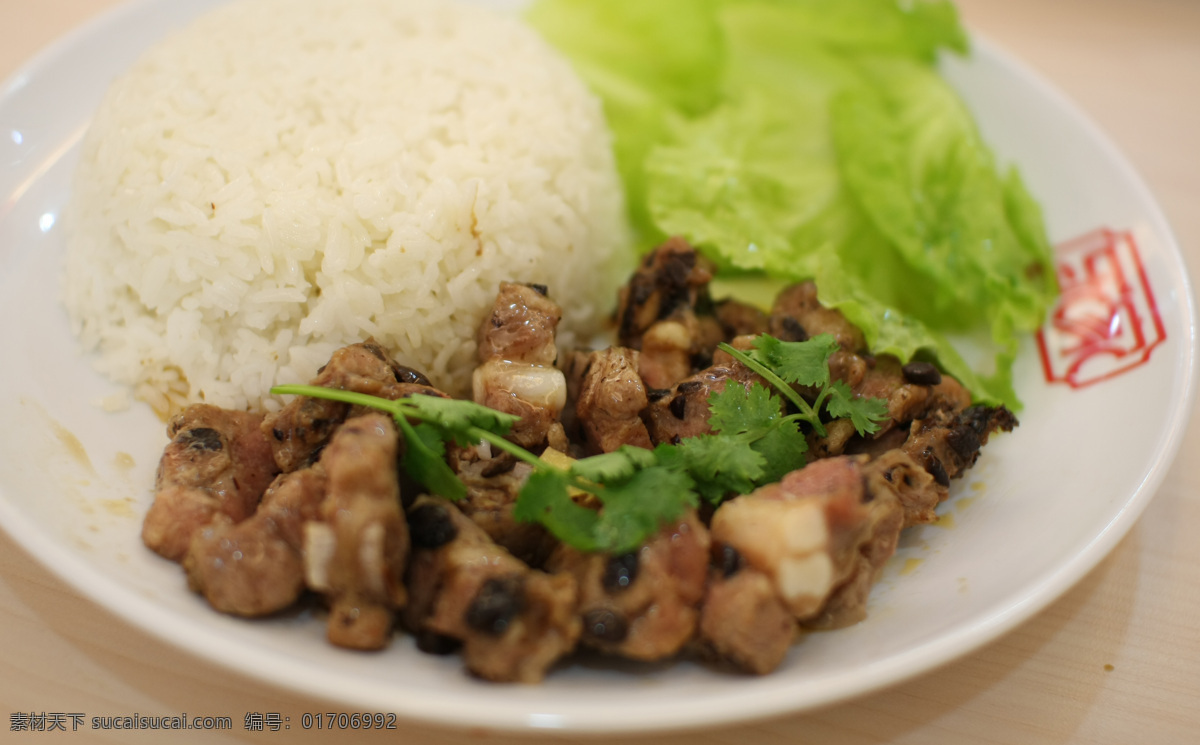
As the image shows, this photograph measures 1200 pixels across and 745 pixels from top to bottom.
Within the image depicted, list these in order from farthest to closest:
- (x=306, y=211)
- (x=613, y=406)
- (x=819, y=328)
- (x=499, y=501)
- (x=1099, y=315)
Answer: (x=1099, y=315) → (x=819, y=328) → (x=306, y=211) → (x=613, y=406) → (x=499, y=501)

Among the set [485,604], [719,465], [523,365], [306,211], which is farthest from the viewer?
[306,211]

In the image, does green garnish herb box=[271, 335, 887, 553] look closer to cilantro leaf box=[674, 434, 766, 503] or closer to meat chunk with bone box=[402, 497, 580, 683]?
cilantro leaf box=[674, 434, 766, 503]

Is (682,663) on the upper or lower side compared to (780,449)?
lower

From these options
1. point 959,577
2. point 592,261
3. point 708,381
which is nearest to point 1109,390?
point 959,577

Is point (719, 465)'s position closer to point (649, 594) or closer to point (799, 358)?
point (649, 594)

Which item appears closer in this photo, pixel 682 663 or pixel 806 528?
pixel 806 528

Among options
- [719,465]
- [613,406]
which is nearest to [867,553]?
[719,465]

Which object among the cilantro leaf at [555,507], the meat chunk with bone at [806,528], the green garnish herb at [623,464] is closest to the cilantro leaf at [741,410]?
the green garnish herb at [623,464]

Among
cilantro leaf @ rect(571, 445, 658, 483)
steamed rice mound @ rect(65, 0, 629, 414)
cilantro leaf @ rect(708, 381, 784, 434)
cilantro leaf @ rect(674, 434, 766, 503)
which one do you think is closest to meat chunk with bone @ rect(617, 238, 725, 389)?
steamed rice mound @ rect(65, 0, 629, 414)
